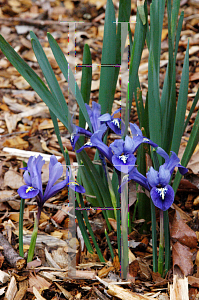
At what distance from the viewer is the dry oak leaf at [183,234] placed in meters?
1.05

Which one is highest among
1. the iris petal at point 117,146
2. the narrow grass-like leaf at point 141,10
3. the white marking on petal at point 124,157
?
the narrow grass-like leaf at point 141,10

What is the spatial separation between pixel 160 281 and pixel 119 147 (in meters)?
0.44

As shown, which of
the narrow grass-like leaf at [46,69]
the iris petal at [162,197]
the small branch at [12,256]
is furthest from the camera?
the small branch at [12,256]

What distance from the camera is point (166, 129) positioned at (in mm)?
1090

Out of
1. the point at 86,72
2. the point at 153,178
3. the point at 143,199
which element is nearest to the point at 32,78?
the point at 86,72

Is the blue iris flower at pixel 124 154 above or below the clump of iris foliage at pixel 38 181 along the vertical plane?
above

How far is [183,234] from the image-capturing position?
3.46ft

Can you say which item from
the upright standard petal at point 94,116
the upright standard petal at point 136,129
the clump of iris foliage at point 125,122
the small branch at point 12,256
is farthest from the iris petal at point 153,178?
the small branch at point 12,256

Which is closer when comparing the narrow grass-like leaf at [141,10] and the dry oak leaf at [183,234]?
the narrow grass-like leaf at [141,10]

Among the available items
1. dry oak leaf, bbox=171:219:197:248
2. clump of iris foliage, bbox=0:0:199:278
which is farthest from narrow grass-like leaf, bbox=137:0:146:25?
dry oak leaf, bbox=171:219:197:248

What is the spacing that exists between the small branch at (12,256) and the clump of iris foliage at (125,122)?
0.22 metres

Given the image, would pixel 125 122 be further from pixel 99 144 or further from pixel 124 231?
pixel 124 231

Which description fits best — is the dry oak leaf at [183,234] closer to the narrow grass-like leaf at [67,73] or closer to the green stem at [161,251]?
the green stem at [161,251]

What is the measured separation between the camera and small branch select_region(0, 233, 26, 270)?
1028 millimetres
